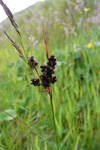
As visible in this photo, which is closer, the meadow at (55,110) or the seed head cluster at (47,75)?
the seed head cluster at (47,75)

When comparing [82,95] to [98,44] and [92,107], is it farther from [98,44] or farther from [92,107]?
[98,44]

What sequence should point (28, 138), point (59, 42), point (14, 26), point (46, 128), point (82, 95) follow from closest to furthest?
point (14, 26) → point (28, 138) → point (46, 128) → point (82, 95) → point (59, 42)

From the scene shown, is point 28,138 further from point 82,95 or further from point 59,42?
point 59,42

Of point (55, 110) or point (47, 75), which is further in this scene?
point (55, 110)

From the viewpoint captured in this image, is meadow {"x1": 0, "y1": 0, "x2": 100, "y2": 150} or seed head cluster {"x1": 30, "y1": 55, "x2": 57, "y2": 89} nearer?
seed head cluster {"x1": 30, "y1": 55, "x2": 57, "y2": 89}

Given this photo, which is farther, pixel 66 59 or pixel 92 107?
pixel 66 59

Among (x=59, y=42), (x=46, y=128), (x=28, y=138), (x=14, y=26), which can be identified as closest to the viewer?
(x=14, y=26)

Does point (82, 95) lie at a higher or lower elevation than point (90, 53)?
lower

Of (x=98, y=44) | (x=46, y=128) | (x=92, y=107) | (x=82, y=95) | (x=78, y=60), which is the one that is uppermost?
(x=98, y=44)

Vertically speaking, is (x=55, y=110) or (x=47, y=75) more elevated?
(x=55, y=110)

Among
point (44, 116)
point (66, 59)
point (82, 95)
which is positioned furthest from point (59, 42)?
point (44, 116)
